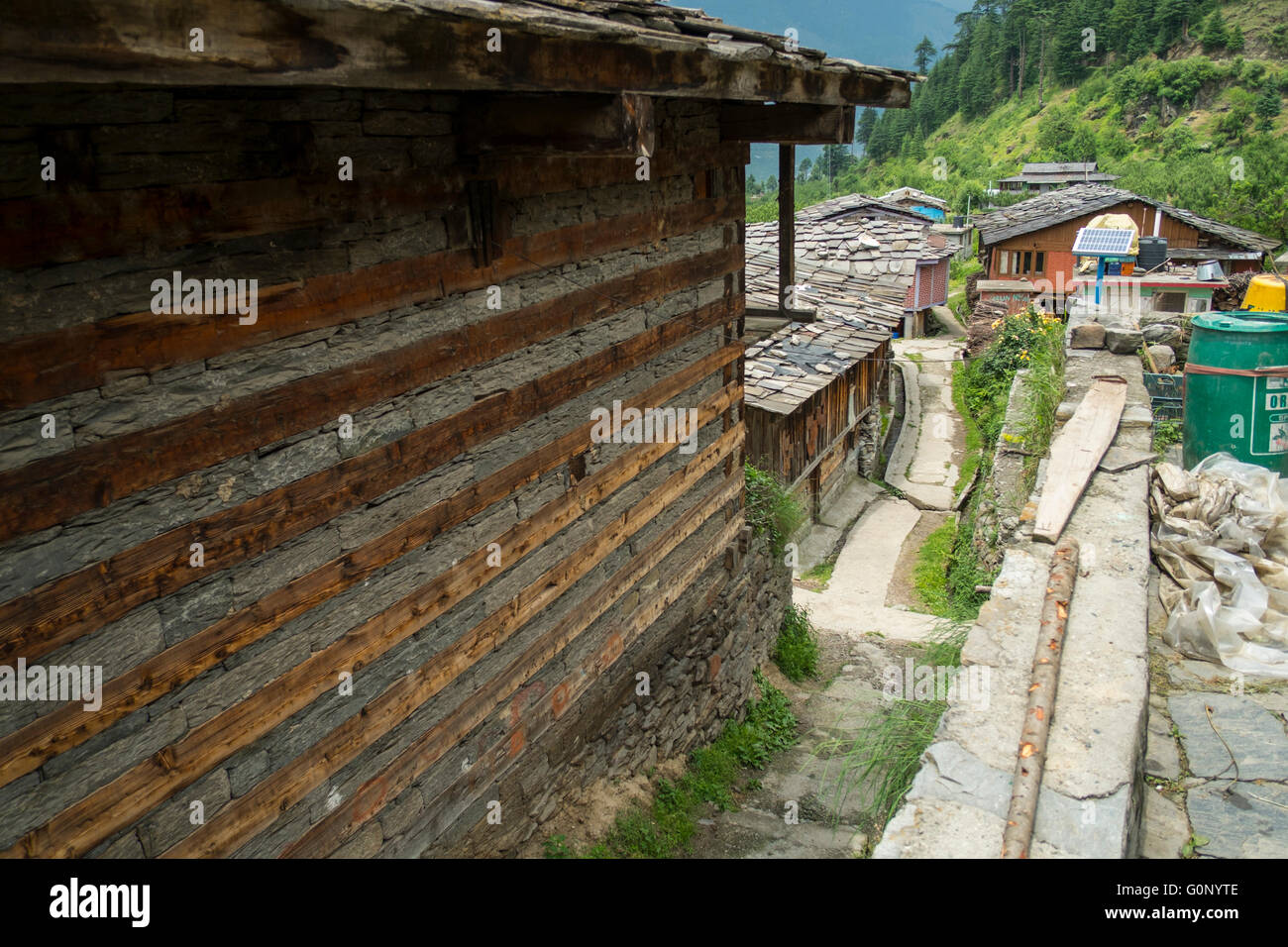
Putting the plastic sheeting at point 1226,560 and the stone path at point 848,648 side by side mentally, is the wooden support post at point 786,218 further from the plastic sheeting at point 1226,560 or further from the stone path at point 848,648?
the plastic sheeting at point 1226,560

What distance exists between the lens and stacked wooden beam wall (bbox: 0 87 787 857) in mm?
2654

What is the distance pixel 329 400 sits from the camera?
345 centimetres

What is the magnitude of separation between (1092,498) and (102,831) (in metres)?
5.33

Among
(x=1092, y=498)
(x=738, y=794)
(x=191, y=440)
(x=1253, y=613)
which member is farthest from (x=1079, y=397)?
(x=191, y=440)

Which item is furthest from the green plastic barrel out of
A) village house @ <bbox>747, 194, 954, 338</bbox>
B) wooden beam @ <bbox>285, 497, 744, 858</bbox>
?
village house @ <bbox>747, 194, 954, 338</bbox>

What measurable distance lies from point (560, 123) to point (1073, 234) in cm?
3312

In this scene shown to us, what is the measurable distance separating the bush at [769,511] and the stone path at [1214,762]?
446cm

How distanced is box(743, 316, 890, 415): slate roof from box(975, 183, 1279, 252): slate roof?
16.5 meters

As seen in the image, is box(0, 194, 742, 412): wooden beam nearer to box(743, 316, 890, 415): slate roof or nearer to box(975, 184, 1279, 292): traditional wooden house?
box(743, 316, 890, 415): slate roof

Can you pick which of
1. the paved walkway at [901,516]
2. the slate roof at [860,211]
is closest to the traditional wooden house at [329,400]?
the paved walkway at [901,516]

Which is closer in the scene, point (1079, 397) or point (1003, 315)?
point (1079, 397)

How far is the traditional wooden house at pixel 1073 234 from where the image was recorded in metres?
27.8

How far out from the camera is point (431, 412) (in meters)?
3.97
